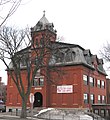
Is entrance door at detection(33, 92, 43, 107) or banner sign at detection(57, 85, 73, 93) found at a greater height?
banner sign at detection(57, 85, 73, 93)

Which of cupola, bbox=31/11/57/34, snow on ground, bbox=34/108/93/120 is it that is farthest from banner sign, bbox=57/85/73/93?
cupola, bbox=31/11/57/34

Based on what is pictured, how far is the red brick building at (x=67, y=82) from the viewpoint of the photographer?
45.6 metres

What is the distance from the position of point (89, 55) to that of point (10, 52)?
21.1m

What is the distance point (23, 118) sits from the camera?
107ft

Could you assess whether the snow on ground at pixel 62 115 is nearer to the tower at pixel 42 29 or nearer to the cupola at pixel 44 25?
the tower at pixel 42 29

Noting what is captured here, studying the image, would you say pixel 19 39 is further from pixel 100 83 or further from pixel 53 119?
pixel 100 83

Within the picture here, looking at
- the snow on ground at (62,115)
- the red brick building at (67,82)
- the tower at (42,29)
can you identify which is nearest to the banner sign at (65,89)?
the red brick building at (67,82)

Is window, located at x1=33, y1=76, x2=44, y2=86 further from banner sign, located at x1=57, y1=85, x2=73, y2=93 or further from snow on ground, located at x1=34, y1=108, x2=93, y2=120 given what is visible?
snow on ground, located at x1=34, y1=108, x2=93, y2=120

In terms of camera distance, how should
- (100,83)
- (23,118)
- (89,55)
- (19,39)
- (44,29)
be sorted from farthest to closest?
(100,83) < (89,55) < (44,29) < (19,39) < (23,118)

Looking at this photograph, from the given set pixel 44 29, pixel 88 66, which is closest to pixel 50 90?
pixel 88 66

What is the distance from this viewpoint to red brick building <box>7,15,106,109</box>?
45.6 m

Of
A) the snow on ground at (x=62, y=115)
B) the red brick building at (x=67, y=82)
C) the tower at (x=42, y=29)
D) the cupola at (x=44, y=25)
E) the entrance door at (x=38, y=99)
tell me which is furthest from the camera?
the entrance door at (x=38, y=99)

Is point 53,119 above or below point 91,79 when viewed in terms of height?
below

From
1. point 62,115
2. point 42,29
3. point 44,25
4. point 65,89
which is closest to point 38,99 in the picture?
point 65,89
